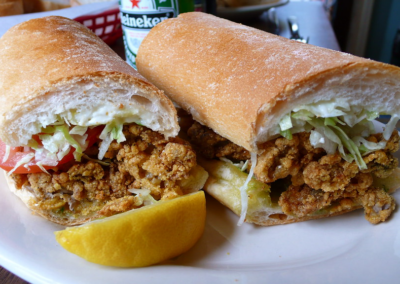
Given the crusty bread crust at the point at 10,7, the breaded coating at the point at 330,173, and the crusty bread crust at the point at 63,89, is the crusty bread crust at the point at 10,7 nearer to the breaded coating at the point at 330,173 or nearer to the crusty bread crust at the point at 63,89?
the crusty bread crust at the point at 63,89

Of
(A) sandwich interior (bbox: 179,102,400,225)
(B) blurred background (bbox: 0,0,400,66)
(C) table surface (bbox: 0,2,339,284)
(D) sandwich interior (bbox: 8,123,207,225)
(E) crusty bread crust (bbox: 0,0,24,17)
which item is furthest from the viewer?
(B) blurred background (bbox: 0,0,400,66)

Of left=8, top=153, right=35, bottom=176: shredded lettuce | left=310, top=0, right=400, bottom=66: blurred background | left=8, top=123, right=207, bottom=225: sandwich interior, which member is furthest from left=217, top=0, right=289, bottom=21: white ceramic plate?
left=8, top=153, right=35, bottom=176: shredded lettuce

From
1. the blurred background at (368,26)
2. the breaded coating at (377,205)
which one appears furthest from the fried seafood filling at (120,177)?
the blurred background at (368,26)

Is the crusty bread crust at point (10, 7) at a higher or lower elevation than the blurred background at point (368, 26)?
higher

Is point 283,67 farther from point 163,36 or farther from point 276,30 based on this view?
point 276,30

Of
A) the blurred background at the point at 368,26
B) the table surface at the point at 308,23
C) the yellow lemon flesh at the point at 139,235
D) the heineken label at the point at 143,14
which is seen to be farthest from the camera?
the blurred background at the point at 368,26

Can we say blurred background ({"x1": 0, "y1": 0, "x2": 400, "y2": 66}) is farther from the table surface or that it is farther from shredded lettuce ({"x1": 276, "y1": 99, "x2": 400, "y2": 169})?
shredded lettuce ({"x1": 276, "y1": 99, "x2": 400, "y2": 169})

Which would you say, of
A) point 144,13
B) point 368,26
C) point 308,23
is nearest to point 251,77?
point 144,13

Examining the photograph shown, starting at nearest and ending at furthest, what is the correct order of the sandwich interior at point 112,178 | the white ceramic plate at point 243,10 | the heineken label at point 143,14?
the sandwich interior at point 112,178 < the heineken label at point 143,14 < the white ceramic plate at point 243,10
